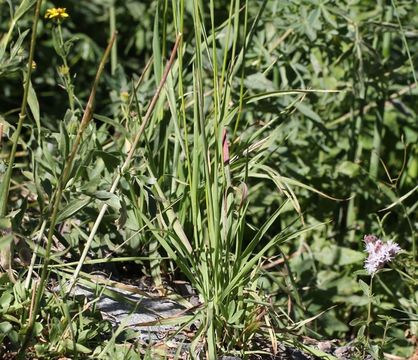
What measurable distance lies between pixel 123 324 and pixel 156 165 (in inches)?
25.9

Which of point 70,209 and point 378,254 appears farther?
point 378,254

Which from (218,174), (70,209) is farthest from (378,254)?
(70,209)

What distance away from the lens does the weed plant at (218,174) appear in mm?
1945

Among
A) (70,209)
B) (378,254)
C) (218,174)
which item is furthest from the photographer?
(218,174)

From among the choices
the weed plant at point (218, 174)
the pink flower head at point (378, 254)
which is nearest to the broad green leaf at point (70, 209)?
the weed plant at point (218, 174)

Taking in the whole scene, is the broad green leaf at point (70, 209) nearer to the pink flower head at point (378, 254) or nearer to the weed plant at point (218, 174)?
the weed plant at point (218, 174)

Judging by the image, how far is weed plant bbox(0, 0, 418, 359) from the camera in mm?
1945

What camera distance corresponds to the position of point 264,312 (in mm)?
2012

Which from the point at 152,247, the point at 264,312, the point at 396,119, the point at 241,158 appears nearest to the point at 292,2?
the point at 396,119

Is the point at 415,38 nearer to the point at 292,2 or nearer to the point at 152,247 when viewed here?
the point at 292,2

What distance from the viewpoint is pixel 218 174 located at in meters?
2.21

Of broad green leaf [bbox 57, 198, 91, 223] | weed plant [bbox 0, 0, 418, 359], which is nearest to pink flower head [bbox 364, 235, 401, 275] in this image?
weed plant [bbox 0, 0, 418, 359]

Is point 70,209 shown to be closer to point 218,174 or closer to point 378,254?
point 218,174

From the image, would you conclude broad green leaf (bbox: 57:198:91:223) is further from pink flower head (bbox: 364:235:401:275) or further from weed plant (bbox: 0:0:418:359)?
pink flower head (bbox: 364:235:401:275)
